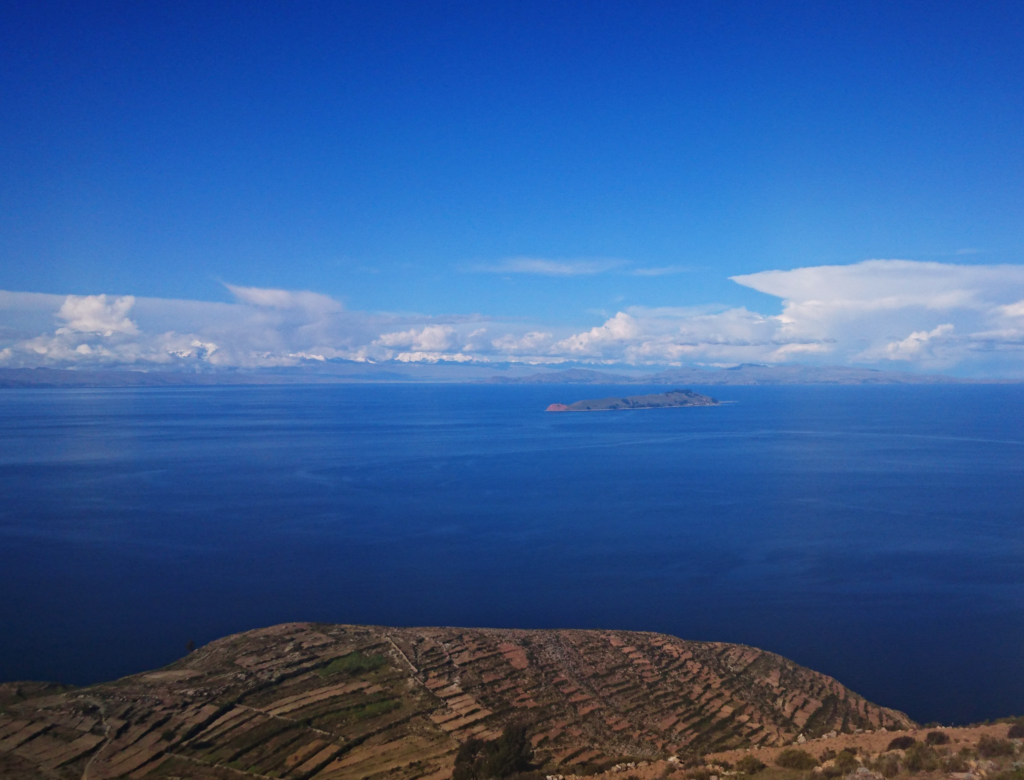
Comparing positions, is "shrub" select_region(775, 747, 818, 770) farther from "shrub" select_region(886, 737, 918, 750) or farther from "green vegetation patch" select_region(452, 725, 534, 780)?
"green vegetation patch" select_region(452, 725, 534, 780)

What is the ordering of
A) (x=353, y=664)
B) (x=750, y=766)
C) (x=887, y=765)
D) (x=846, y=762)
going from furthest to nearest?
(x=353, y=664)
(x=750, y=766)
(x=846, y=762)
(x=887, y=765)

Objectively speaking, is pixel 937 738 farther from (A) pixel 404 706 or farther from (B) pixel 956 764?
(A) pixel 404 706

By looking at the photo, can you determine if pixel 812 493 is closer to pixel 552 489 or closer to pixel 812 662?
pixel 552 489

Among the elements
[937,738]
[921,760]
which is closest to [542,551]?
[937,738]

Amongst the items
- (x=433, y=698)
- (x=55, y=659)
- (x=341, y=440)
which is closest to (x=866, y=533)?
(x=433, y=698)

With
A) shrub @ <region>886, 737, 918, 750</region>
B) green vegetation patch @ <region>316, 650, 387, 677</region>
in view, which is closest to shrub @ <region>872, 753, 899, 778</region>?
shrub @ <region>886, 737, 918, 750</region>

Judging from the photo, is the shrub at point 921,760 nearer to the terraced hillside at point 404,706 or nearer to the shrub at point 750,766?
the shrub at point 750,766
